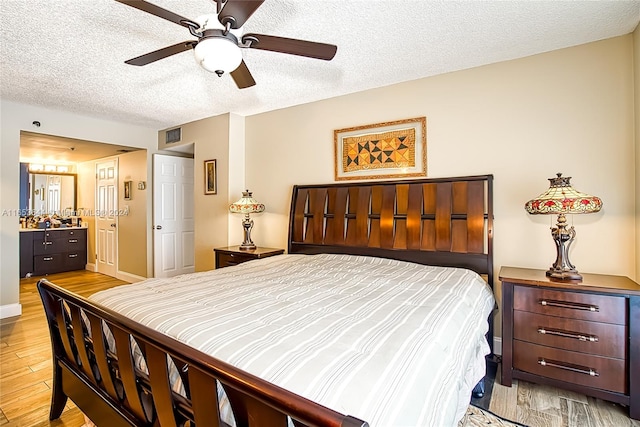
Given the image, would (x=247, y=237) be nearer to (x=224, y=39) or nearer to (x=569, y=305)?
(x=224, y=39)

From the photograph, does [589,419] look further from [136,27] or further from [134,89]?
[134,89]

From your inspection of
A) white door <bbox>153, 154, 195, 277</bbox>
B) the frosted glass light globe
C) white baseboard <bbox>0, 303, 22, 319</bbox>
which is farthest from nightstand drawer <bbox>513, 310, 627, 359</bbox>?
white baseboard <bbox>0, 303, 22, 319</bbox>

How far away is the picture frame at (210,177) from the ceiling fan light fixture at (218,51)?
2.80 m

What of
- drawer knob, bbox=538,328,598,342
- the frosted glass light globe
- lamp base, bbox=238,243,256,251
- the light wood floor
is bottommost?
the light wood floor

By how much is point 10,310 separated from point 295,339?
14.5 ft

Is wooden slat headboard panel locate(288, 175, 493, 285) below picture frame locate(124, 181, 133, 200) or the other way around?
below

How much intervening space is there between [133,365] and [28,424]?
1311mm

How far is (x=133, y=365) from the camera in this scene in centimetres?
128

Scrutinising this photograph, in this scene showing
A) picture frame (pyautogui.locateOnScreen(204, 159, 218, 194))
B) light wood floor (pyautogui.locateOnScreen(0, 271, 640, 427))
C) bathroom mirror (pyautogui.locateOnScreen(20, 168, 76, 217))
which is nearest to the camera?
light wood floor (pyautogui.locateOnScreen(0, 271, 640, 427))

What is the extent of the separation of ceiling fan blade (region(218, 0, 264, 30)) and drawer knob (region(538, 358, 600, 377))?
266 centimetres

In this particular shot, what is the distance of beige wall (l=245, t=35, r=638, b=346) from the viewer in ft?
7.67

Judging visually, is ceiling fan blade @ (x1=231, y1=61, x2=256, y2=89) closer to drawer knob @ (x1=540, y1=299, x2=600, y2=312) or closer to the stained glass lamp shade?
the stained glass lamp shade

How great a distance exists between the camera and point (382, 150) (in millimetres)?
3283

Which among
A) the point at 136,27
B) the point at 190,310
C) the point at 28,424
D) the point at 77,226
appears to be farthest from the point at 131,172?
the point at 190,310
